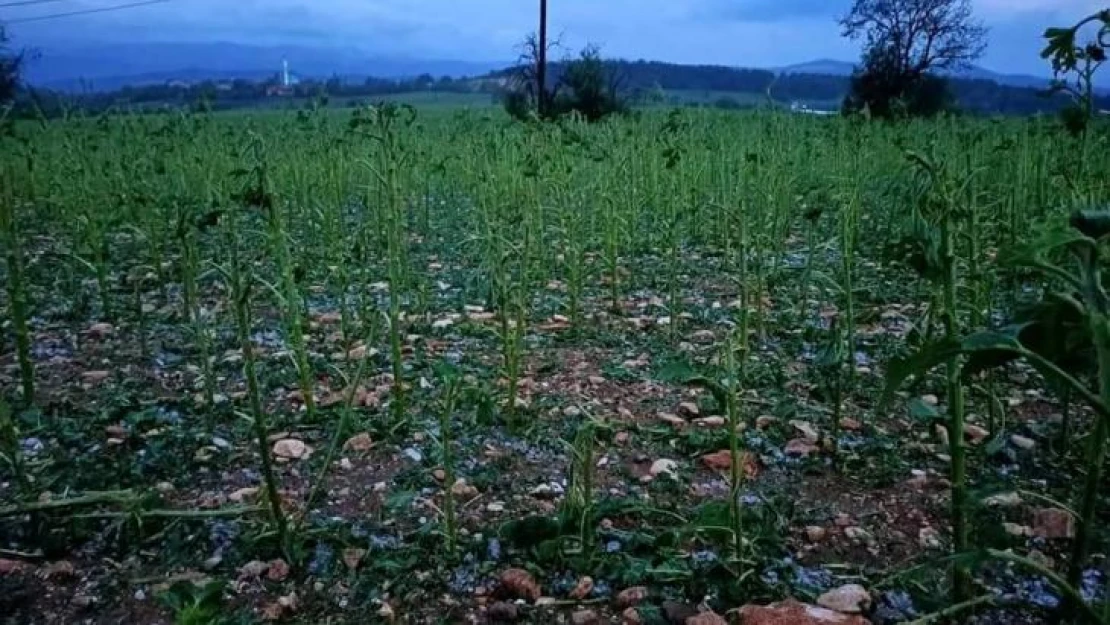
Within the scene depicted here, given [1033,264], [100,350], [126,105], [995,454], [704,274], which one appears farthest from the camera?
[126,105]

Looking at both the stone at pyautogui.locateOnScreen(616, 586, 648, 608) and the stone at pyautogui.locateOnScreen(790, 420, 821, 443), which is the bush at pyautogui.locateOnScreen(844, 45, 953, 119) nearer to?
the stone at pyautogui.locateOnScreen(790, 420, 821, 443)

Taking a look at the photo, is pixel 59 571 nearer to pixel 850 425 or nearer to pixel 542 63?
pixel 850 425

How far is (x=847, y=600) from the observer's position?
2.20 m

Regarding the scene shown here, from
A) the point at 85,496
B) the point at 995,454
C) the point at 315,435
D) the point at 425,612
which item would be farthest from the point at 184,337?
the point at 995,454

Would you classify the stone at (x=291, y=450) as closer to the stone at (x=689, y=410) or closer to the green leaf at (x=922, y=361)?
the stone at (x=689, y=410)

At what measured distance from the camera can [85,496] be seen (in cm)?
257

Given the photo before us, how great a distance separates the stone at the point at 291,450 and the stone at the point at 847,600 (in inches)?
80.7

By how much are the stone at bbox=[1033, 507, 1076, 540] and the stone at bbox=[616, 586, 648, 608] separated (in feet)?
4.40

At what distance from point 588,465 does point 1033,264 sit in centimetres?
139

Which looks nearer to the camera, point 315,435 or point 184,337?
point 315,435

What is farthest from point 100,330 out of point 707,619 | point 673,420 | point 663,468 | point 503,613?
point 707,619

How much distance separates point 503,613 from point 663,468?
107cm

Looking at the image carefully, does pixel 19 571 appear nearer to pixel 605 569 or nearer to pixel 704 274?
pixel 605 569

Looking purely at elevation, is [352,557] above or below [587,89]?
below
